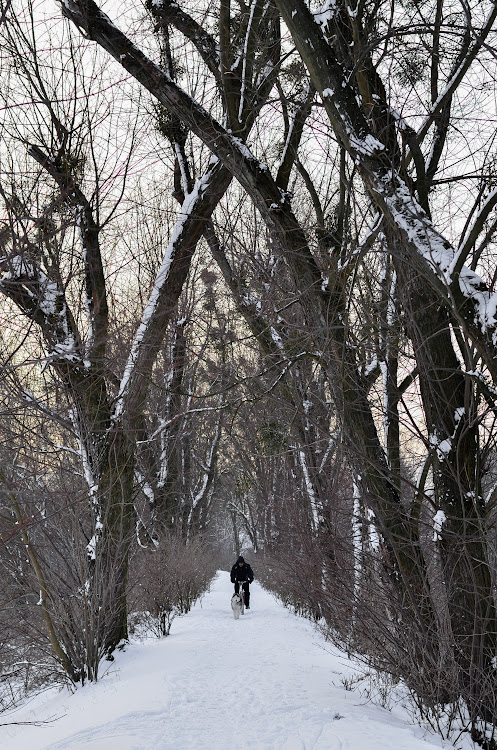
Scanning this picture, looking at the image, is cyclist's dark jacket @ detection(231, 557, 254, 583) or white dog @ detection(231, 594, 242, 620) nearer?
white dog @ detection(231, 594, 242, 620)

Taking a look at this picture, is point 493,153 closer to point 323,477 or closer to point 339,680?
point 339,680

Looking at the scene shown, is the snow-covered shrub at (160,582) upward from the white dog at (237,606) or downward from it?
upward

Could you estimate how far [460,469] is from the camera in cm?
428

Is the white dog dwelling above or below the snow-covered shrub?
below

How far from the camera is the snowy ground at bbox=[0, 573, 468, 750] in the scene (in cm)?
432

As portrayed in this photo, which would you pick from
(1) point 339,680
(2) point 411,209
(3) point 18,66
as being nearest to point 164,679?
(1) point 339,680

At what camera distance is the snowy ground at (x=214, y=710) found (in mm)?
4324

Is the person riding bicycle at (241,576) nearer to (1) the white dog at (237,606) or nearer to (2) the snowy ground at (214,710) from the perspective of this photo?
(1) the white dog at (237,606)

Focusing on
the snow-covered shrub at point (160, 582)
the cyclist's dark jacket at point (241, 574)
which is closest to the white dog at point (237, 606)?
the cyclist's dark jacket at point (241, 574)

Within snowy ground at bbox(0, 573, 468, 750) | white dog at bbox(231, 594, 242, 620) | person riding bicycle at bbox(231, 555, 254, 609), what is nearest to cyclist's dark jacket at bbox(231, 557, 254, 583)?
person riding bicycle at bbox(231, 555, 254, 609)

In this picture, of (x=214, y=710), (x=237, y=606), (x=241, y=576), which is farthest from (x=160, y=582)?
(x=214, y=710)

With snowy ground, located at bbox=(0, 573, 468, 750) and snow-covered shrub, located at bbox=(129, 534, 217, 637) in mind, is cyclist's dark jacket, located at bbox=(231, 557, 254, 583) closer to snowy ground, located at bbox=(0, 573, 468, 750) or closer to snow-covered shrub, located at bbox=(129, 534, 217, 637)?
snow-covered shrub, located at bbox=(129, 534, 217, 637)

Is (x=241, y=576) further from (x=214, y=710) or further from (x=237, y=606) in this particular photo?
(x=214, y=710)

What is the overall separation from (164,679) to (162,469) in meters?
11.1
